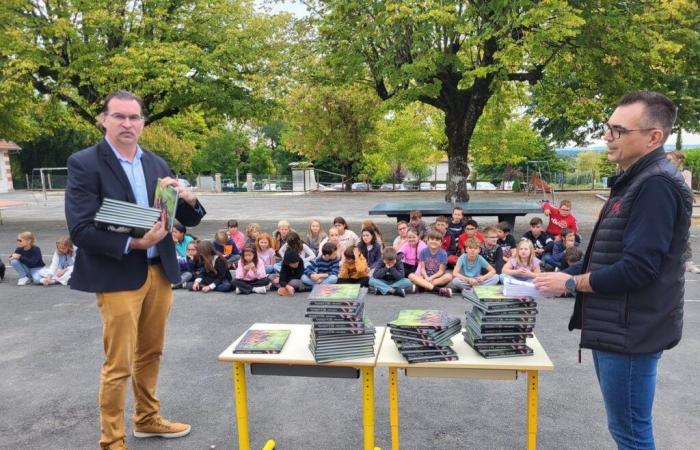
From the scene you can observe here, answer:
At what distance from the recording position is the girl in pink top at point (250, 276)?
325 inches

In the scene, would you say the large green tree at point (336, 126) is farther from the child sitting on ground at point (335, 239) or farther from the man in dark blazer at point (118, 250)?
the man in dark blazer at point (118, 250)

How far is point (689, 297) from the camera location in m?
7.46

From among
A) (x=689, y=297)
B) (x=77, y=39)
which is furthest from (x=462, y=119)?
(x=77, y=39)

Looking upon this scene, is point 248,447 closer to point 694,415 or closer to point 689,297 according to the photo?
point 694,415

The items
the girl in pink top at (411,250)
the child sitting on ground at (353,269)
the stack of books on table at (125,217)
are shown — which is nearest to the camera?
the stack of books on table at (125,217)

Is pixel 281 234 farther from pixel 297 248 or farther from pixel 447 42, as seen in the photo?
pixel 447 42

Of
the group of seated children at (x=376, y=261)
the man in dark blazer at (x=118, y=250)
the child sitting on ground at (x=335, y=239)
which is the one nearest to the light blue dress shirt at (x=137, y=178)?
the man in dark blazer at (x=118, y=250)

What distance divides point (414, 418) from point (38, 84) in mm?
16745

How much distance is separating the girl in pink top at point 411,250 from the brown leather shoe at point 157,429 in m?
5.34

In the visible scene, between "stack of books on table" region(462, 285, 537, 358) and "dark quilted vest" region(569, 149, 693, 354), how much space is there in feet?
1.92

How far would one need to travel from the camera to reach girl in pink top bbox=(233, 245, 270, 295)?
8.26 metres

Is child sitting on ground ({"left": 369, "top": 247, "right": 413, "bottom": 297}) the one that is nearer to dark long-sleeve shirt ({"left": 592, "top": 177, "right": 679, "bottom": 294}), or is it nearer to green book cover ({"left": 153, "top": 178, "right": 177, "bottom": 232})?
green book cover ({"left": 153, "top": 178, "right": 177, "bottom": 232})

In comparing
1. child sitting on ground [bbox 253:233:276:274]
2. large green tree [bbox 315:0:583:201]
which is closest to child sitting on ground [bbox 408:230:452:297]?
child sitting on ground [bbox 253:233:276:274]

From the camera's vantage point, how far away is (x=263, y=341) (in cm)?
330
